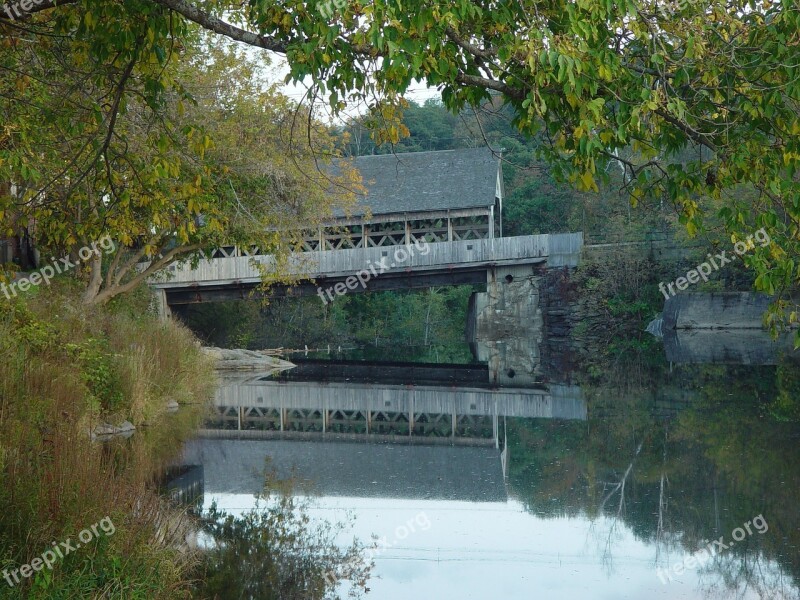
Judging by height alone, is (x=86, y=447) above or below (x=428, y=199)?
below

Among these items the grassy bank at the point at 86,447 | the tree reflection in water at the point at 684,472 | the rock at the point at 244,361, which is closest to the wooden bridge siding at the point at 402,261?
the rock at the point at 244,361

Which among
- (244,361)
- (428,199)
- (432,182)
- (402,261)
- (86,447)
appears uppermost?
(432,182)

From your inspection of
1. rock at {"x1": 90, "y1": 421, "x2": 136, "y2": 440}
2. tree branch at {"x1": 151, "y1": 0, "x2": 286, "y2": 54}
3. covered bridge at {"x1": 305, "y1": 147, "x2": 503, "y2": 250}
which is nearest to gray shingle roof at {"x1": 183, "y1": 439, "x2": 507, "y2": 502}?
rock at {"x1": 90, "y1": 421, "x2": 136, "y2": 440}

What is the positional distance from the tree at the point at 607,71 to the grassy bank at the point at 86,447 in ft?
8.61

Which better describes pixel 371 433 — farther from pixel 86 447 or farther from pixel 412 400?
pixel 86 447

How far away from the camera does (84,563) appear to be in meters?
4.77

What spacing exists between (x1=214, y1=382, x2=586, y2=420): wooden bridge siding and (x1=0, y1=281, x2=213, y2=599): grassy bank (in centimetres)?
180

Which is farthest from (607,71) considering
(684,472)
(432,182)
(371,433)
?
(432,182)

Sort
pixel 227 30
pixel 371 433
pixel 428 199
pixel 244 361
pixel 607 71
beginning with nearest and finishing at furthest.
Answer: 1. pixel 607 71
2. pixel 227 30
3. pixel 371 433
4. pixel 244 361
5. pixel 428 199

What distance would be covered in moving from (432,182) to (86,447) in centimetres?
2672

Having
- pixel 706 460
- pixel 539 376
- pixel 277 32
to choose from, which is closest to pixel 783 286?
pixel 277 32

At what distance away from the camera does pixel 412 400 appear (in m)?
17.0

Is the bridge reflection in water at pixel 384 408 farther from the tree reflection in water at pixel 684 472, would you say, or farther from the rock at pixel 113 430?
the rock at pixel 113 430

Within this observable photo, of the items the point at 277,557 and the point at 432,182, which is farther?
the point at 432,182
